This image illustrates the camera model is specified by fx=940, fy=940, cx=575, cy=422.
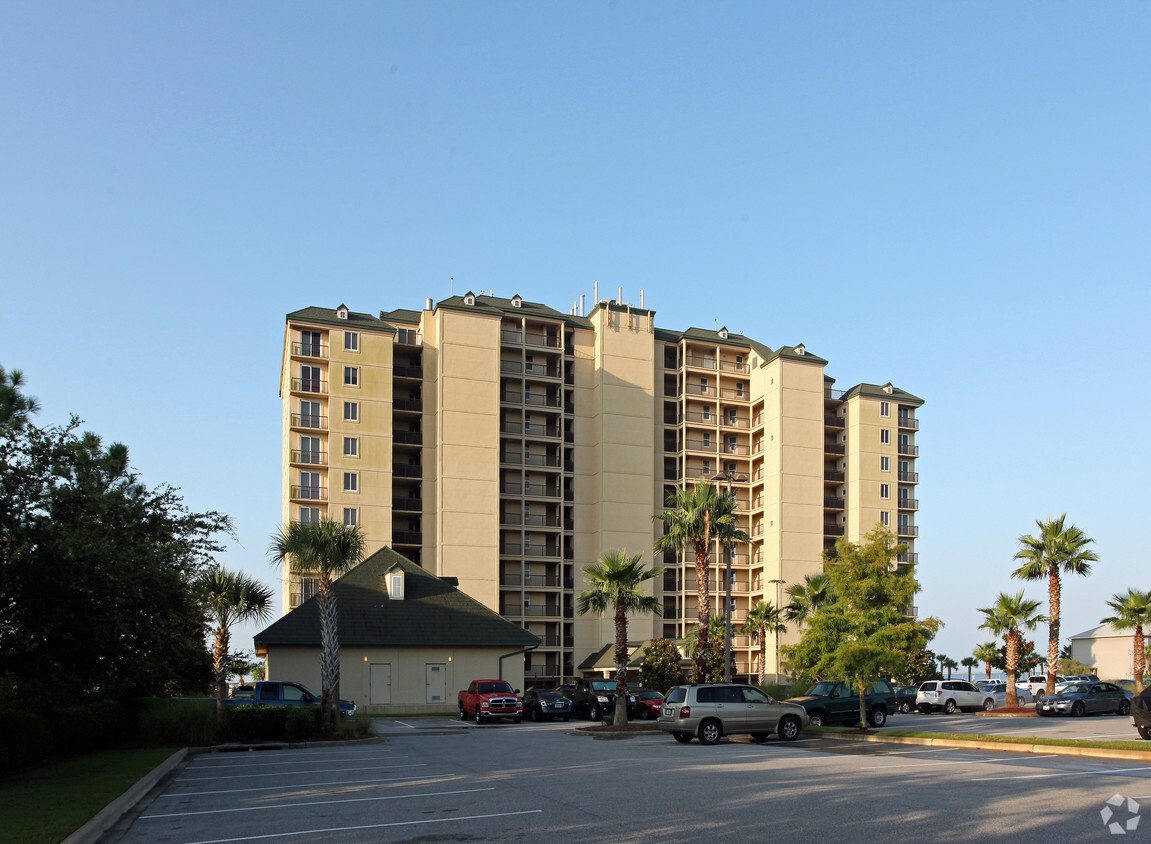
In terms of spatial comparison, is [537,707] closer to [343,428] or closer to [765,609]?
[765,609]

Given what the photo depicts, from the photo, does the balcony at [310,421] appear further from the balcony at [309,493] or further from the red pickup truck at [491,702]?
the red pickup truck at [491,702]

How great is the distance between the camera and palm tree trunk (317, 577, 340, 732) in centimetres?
3047

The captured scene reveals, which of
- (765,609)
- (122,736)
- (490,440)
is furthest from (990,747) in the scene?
(490,440)

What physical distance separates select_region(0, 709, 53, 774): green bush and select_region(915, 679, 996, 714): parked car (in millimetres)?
38282

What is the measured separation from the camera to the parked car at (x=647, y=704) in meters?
41.0

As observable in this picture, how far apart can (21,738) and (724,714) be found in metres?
16.9

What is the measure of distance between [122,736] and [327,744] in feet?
19.3

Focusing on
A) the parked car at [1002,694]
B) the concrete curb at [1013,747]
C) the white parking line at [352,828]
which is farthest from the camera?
the parked car at [1002,694]

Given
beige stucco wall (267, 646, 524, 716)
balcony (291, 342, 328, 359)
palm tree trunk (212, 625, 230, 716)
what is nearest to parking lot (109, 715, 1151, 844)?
palm tree trunk (212, 625, 230, 716)

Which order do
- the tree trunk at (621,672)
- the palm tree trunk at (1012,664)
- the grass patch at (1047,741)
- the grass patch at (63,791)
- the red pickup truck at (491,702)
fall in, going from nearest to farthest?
the grass patch at (63,791) < the grass patch at (1047,741) < the tree trunk at (621,672) < the red pickup truck at (491,702) < the palm tree trunk at (1012,664)

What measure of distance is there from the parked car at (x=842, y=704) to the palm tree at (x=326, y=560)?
15404 millimetres

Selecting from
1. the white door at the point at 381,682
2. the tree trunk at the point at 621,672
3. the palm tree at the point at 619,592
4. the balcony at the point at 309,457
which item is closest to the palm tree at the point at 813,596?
the tree trunk at the point at 621,672

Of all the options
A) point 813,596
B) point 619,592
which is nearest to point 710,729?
point 619,592

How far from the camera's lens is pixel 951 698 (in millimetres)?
45656
